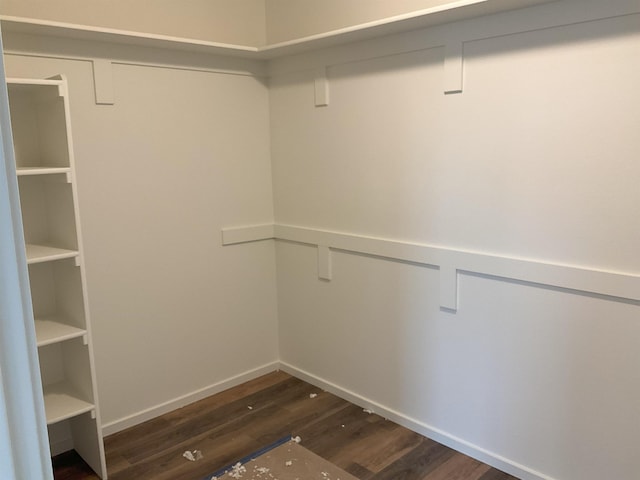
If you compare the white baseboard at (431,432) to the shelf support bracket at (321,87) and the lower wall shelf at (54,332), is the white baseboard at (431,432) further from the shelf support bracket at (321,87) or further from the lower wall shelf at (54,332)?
the shelf support bracket at (321,87)

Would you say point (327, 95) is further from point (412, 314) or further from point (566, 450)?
point (566, 450)

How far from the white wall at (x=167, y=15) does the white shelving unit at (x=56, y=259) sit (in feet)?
1.42

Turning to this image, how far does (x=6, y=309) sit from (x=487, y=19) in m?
2.22

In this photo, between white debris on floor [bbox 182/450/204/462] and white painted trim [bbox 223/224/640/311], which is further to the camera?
white debris on floor [bbox 182/450/204/462]

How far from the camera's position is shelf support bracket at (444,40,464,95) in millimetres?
2338

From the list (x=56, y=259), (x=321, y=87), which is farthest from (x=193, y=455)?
(x=321, y=87)

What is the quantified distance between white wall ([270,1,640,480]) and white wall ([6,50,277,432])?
0.35m

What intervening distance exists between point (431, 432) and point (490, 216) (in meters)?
1.18

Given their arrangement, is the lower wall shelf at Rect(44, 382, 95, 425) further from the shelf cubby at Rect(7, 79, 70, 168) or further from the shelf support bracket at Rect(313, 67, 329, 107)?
the shelf support bracket at Rect(313, 67, 329, 107)

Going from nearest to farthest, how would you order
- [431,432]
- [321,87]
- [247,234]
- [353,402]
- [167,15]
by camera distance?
[431,432], [167,15], [321,87], [353,402], [247,234]

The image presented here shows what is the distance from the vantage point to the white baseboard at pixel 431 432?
2395 mm

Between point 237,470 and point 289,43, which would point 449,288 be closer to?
point 237,470

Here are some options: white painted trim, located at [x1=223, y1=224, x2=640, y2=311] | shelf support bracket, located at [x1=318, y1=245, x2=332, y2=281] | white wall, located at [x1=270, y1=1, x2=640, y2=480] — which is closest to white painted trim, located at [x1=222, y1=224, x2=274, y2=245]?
white painted trim, located at [x1=223, y1=224, x2=640, y2=311]

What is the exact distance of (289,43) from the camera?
2812 mm
